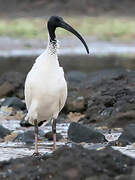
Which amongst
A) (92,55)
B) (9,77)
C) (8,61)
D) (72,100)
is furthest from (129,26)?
(72,100)

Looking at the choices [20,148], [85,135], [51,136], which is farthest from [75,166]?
[51,136]

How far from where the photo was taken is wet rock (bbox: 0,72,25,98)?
16.0 metres

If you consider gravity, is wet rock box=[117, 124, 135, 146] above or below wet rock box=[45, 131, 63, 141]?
above

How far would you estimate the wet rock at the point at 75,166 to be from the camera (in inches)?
261

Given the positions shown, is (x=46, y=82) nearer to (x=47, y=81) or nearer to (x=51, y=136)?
(x=47, y=81)

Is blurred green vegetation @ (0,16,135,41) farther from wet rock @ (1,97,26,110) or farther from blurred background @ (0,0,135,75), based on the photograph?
Result: wet rock @ (1,97,26,110)

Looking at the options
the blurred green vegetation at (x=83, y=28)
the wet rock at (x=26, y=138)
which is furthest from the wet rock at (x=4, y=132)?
the blurred green vegetation at (x=83, y=28)

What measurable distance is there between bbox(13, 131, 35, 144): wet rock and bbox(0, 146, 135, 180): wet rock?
10.8 ft

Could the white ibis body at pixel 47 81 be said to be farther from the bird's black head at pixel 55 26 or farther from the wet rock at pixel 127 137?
the wet rock at pixel 127 137

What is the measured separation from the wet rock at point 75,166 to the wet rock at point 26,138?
3.28 m

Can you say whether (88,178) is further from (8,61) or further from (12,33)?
(12,33)

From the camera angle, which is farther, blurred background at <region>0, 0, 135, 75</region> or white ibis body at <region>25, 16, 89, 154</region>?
blurred background at <region>0, 0, 135, 75</region>

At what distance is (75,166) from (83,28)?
3740 cm

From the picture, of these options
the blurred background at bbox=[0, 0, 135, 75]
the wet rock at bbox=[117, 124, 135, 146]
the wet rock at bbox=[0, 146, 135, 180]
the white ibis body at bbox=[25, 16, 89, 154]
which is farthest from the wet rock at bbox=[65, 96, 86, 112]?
the blurred background at bbox=[0, 0, 135, 75]
